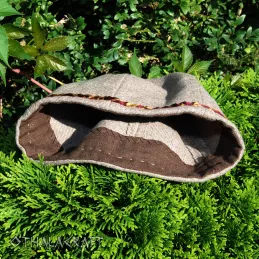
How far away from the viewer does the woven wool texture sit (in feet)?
4.52

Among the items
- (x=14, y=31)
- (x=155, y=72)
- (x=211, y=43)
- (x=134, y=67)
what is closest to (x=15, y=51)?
(x=14, y=31)

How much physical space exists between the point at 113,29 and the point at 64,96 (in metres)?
0.97

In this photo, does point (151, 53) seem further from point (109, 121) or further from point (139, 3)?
point (109, 121)

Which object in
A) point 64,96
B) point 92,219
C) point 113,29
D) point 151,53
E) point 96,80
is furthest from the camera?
point 151,53

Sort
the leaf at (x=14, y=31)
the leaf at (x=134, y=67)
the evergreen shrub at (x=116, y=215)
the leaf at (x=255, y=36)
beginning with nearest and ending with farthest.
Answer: the evergreen shrub at (x=116, y=215) → the leaf at (x=14, y=31) → the leaf at (x=134, y=67) → the leaf at (x=255, y=36)

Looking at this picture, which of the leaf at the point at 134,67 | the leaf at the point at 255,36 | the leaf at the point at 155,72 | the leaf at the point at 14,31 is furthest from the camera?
the leaf at the point at 255,36

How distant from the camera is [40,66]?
1.89 m

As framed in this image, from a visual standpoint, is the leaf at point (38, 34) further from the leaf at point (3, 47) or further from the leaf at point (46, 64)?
the leaf at point (3, 47)

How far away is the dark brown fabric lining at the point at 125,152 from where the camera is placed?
1.37 m

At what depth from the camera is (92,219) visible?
1.35 meters

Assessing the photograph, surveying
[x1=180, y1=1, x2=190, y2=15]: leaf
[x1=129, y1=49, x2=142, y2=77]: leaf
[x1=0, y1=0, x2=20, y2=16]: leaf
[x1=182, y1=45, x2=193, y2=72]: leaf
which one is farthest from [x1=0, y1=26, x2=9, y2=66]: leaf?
[x1=180, y1=1, x2=190, y2=15]: leaf

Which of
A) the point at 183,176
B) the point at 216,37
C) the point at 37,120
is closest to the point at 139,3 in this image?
the point at 216,37

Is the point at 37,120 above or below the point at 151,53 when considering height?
above

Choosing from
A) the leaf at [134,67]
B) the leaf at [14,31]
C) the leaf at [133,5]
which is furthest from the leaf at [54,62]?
the leaf at [133,5]
